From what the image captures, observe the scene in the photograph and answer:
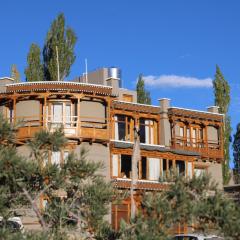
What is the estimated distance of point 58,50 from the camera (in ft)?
180

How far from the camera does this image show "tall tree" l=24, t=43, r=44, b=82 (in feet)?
179

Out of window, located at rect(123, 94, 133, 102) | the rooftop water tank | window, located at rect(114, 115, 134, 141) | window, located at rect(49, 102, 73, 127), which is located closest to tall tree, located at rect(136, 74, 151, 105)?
the rooftop water tank

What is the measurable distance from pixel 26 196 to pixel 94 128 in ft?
79.4

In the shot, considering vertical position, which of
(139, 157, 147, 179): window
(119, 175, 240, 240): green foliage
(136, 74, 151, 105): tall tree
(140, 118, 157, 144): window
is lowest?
(119, 175, 240, 240): green foliage

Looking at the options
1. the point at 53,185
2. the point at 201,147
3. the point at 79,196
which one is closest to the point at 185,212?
the point at 79,196

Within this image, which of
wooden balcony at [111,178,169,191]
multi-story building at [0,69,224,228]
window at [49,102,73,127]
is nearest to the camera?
multi-story building at [0,69,224,228]

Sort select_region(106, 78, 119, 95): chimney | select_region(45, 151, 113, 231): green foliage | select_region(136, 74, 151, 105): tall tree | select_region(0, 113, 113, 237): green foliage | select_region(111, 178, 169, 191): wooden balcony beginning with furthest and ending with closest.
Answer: select_region(136, 74, 151, 105): tall tree
select_region(106, 78, 119, 95): chimney
select_region(111, 178, 169, 191): wooden balcony
select_region(45, 151, 113, 231): green foliage
select_region(0, 113, 113, 237): green foliage

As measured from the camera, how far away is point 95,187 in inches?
777

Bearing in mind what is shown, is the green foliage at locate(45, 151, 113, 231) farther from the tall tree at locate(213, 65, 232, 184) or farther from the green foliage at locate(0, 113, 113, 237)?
the tall tree at locate(213, 65, 232, 184)

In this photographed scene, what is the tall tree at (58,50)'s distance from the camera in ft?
178

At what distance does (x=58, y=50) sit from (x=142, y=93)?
36.4ft

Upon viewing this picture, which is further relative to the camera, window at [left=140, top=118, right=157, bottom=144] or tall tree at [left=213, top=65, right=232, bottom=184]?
tall tree at [left=213, top=65, right=232, bottom=184]

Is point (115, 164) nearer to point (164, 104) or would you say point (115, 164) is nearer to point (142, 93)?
point (164, 104)

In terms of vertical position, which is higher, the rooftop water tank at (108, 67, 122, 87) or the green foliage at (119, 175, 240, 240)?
the rooftop water tank at (108, 67, 122, 87)
